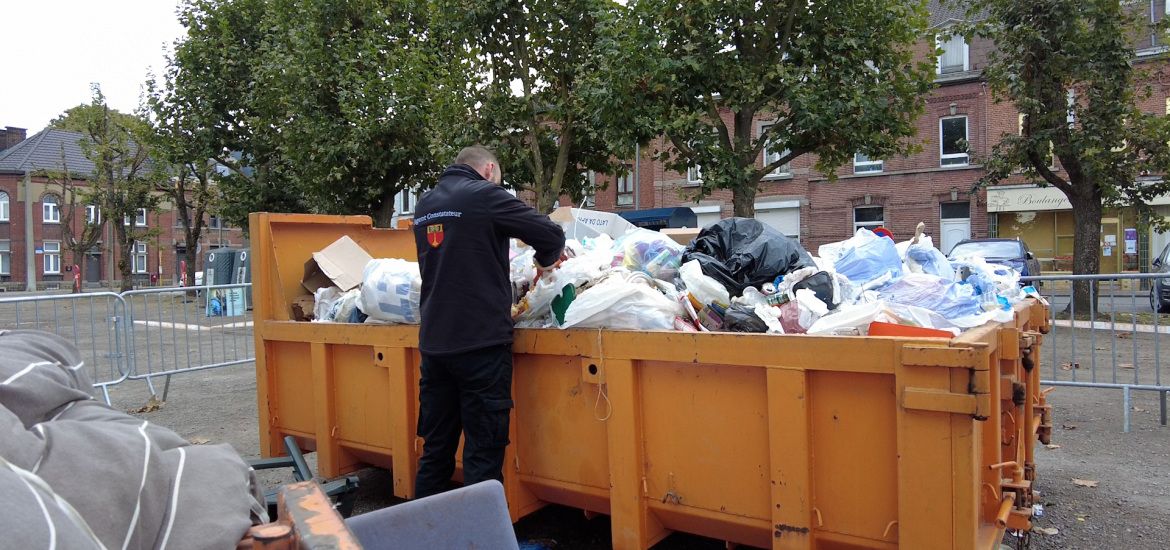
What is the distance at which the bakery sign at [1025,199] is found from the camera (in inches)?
1032

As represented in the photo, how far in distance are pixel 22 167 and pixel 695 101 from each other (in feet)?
175

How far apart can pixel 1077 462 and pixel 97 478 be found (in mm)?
5739

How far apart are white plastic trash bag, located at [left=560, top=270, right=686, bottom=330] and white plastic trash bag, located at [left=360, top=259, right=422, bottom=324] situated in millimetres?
930

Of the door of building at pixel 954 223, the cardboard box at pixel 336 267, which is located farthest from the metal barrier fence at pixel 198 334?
the door of building at pixel 954 223

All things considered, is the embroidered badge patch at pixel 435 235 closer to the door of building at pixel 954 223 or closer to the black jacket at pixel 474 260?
the black jacket at pixel 474 260

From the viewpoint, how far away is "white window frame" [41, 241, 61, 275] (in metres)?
51.2

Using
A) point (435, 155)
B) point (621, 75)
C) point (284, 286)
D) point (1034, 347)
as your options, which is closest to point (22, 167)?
point (435, 155)

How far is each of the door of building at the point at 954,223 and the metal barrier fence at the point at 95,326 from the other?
26.8m

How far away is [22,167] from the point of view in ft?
162

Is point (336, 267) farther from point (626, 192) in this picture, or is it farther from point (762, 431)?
point (626, 192)

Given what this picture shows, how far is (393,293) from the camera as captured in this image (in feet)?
12.1

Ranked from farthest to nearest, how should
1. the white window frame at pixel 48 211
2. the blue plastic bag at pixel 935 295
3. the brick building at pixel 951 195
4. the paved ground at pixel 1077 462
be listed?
the white window frame at pixel 48 211 < the brick building at pixel 951 195 < the paved ground at pixel 1077 462 < the blue plastic bag at pixel 935 295

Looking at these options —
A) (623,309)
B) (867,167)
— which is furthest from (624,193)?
(623,309)

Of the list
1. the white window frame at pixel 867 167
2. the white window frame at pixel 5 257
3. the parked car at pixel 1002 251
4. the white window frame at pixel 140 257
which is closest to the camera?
the parked car at pixel 1002 251
